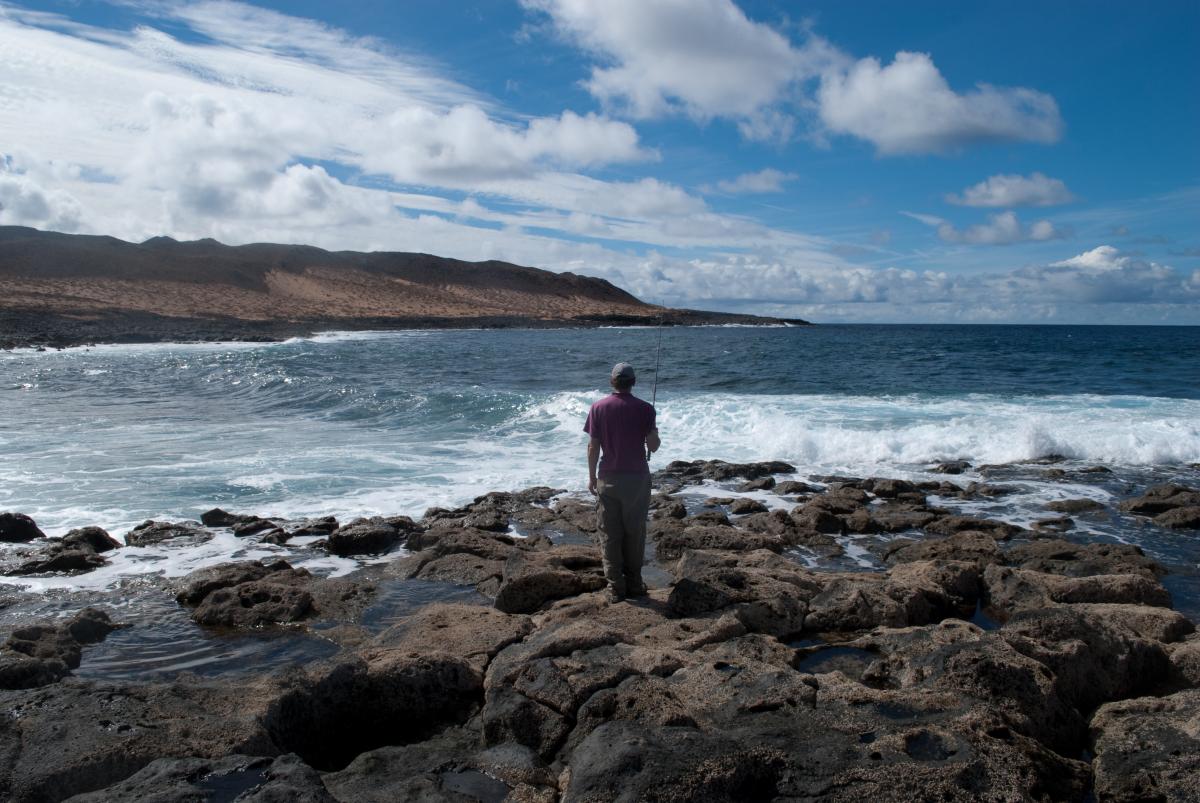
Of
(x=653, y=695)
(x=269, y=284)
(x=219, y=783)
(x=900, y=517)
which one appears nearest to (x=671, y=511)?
(x=900, y=517)

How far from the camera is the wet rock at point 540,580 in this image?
6.64m

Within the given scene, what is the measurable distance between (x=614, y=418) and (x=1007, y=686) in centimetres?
325

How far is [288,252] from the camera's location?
110m

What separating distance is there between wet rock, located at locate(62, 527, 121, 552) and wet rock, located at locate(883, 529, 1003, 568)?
885cm

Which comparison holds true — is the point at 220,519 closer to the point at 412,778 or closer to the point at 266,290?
the point at 412,778

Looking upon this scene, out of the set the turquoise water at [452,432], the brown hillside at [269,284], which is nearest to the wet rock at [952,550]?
the turquoise water at [452,432]

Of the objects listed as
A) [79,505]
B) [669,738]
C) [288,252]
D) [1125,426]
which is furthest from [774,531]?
[288,252]

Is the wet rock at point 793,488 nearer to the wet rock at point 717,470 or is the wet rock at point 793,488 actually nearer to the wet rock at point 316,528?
the wet rock at point 717,470

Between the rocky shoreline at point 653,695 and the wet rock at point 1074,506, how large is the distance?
3.52m

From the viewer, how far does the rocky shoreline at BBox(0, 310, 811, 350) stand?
47188 millimetres

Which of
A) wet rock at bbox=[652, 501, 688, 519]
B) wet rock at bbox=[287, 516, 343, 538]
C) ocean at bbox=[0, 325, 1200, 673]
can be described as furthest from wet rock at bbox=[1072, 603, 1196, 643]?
wet rock at bbox=[287, 516, 343, 538]

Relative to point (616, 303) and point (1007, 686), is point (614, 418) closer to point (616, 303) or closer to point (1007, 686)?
point (1007, 686)

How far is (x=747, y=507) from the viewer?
11320 mm

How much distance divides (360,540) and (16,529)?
4.02 metres
